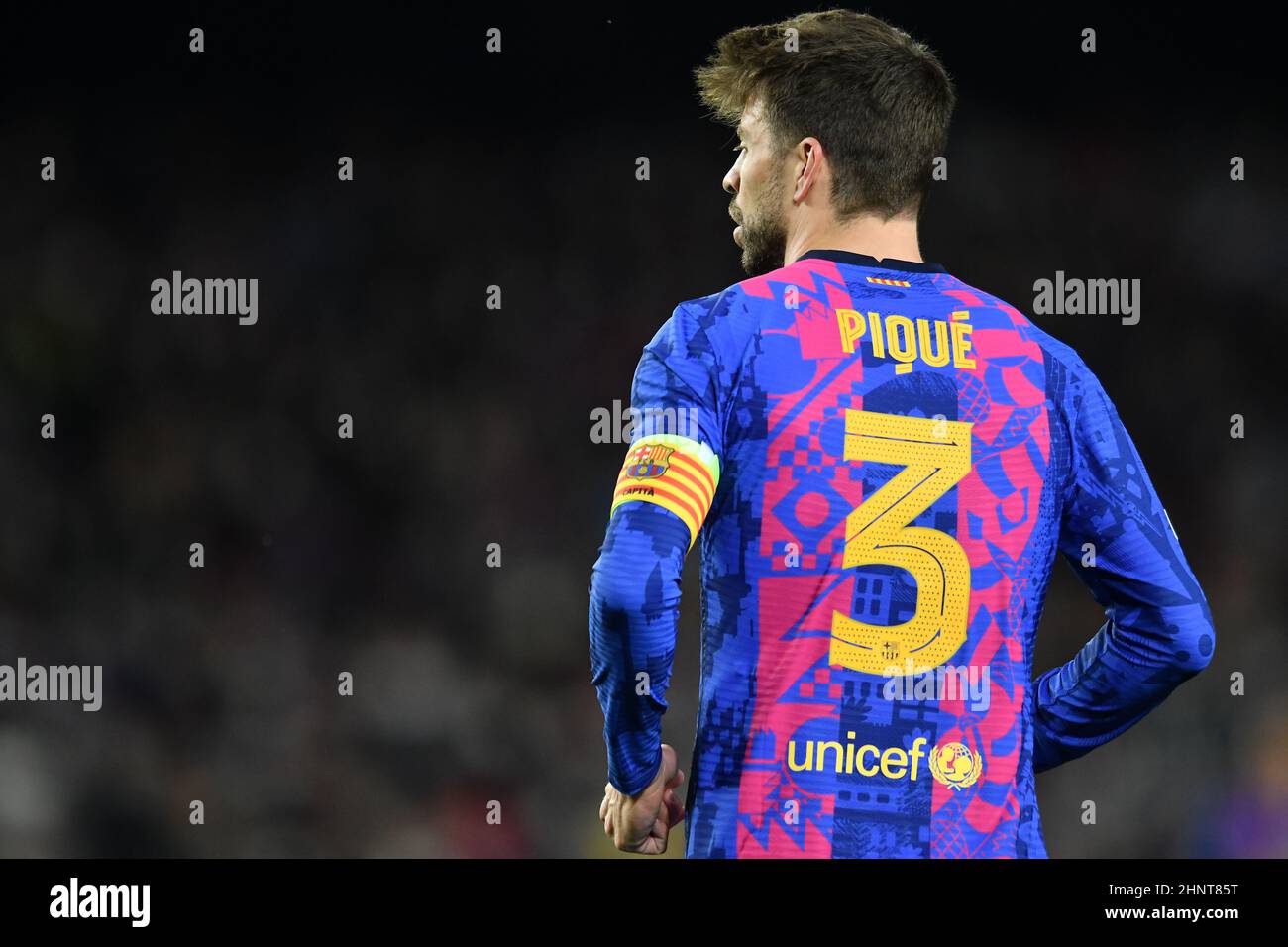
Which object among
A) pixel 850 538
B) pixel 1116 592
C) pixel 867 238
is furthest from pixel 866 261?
pixel 1116 592

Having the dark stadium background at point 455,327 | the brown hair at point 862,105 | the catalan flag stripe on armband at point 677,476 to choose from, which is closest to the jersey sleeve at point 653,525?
the catalan flag stripe on armband at point 677,476

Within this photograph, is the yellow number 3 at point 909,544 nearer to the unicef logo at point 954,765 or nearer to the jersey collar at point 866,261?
the unicef logo at point 954,765

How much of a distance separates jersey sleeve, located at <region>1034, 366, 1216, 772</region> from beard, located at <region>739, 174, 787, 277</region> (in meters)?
0.41

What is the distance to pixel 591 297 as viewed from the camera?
6.45 metres

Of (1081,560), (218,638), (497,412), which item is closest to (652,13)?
(497,412)

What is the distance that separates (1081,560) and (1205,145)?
16.3 ft

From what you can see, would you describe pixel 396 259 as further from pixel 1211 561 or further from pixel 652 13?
pixel 1211 561

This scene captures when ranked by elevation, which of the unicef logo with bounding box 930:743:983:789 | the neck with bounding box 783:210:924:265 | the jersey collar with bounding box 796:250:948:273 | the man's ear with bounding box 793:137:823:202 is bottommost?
the unicef logo with bounding box 930:743:983:789

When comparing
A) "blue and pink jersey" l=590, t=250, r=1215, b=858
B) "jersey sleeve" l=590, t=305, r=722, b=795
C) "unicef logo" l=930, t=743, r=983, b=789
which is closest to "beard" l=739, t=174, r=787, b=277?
"blue and pink jersey" l=590, t=250, r=1215, b=858

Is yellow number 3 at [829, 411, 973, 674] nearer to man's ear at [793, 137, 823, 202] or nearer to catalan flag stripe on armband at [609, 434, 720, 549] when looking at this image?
catalan flag stripe on armband at [609, 434, 720, 549]

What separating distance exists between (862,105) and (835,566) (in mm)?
591

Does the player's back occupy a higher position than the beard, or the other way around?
the beard

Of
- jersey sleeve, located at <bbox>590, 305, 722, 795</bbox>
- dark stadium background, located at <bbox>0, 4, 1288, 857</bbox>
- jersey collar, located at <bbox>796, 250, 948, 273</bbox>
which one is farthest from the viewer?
dark stadium background, located at <bbox>0, 4, 1288, 857</bbox>

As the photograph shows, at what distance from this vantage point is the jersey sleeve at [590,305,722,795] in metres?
1.67
